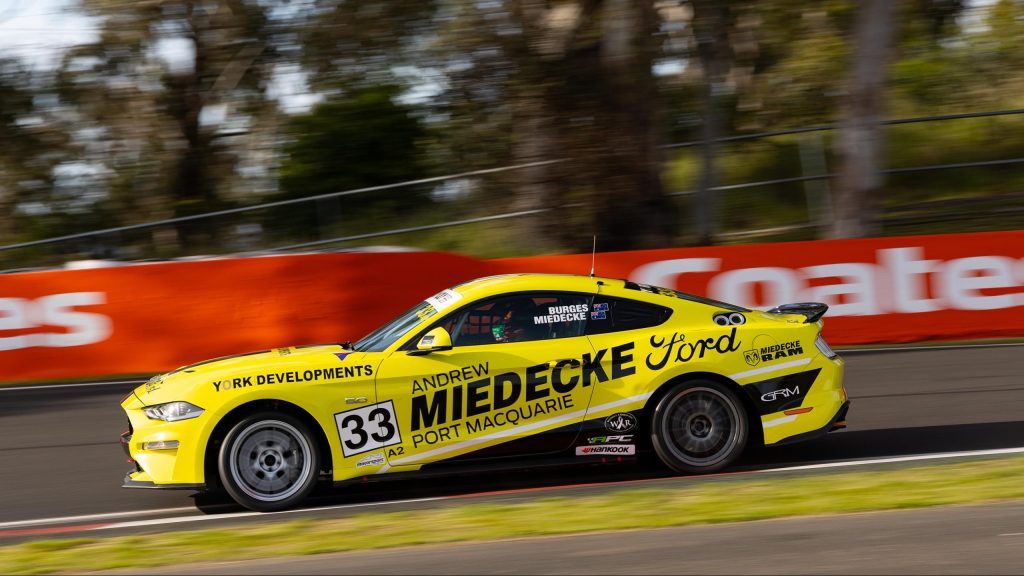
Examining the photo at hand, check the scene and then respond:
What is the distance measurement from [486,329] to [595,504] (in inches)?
53.8

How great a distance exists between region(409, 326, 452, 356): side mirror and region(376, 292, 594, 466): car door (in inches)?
1.3

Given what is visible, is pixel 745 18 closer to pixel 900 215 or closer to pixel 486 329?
pixel 900 215

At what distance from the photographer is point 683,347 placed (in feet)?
24.3

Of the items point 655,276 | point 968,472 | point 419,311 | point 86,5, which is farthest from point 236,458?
point 86,5

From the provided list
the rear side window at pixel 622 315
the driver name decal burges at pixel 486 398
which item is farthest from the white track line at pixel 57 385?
the rear side window at pixel 622 315

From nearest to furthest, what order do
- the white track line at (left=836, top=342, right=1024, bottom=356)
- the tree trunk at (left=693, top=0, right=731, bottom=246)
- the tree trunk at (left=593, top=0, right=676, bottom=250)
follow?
the white track line at (left=836, top=342, right=1024, bottom=356), the tree trunk at (left=593, top=0, right=676, bottom=250), the tree trunk at (left=693, top=0, right=731, bottom=246)

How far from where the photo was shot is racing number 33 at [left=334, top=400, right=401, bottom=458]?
7023 mm

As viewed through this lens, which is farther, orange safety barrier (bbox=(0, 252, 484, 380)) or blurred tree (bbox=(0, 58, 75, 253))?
blurred tree (bbox=(0, 58, 75, 253))

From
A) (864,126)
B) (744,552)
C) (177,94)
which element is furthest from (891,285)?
(177,94)

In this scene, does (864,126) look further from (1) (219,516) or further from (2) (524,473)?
(1) (219,516)

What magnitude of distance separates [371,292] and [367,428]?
5.98 metres

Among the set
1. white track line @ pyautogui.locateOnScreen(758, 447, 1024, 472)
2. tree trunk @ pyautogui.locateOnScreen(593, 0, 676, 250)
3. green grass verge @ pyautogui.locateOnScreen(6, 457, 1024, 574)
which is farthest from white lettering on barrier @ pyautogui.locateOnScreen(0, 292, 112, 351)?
white track line @ pyautogui.locateOnScreen(758, 447, 1024, 472)

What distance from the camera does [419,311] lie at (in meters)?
7.65

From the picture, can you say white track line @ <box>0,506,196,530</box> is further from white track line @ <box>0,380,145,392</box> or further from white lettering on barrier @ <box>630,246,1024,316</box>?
white lettering on barrier @ <box>630,246,1024,316</box>
